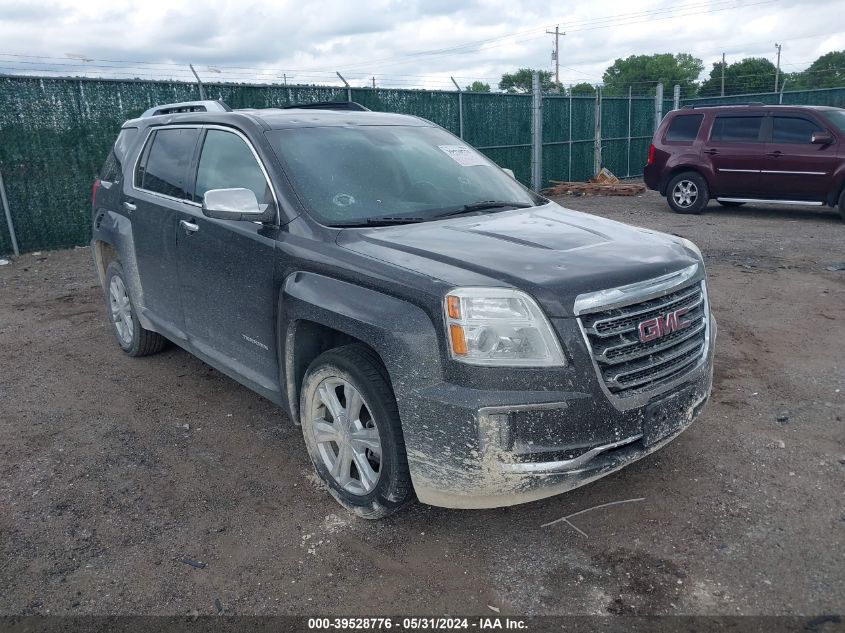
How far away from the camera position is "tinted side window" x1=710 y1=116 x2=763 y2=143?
11992 mm

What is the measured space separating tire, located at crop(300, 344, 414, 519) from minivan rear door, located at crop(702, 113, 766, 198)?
10.9m

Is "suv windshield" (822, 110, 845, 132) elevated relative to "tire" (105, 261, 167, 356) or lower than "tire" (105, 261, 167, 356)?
elevated

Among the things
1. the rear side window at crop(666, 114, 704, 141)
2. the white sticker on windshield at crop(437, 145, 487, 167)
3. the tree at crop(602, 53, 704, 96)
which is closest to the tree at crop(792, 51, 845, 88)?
the tree at crop(602, 53, 704, 96)

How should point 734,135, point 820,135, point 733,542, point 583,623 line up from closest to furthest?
point 583,623 → point 733,542 → point 820,135 → point 734,135

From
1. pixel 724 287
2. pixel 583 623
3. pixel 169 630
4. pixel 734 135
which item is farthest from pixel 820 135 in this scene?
pixel 169 630

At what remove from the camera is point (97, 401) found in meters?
4.78

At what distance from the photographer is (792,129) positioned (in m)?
Result: 11.6

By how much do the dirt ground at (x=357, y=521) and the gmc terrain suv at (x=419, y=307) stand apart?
34 centimetres

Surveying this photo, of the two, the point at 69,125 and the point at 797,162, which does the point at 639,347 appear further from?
the point at 797,162

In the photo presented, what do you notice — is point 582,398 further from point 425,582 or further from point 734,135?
point 734,135

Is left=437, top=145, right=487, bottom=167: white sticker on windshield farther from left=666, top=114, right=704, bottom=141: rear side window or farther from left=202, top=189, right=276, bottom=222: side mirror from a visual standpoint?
left=666, top=114, right=704, bottom=141: rear side window

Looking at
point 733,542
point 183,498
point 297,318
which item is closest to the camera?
point 733,542

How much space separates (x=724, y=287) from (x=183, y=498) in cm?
606

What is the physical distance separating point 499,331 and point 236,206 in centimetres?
154
